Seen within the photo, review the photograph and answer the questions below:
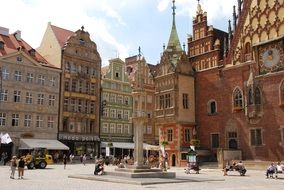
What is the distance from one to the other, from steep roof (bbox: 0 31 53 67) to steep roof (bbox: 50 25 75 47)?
13.0 feet

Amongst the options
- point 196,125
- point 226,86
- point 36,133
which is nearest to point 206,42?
point 226,86

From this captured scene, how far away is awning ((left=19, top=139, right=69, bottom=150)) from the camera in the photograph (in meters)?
48.2

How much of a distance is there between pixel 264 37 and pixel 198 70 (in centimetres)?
959

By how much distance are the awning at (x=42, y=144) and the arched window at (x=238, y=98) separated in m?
24.8

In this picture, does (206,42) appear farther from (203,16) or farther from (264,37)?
(264,37)

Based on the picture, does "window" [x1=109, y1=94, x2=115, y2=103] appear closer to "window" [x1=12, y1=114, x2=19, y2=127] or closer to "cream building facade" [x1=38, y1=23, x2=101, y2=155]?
"cream building facade" [x1=38, y1=23, x2=101, y2=155]

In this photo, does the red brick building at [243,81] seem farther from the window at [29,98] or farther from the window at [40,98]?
the window at [29,98]

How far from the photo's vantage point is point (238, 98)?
Answer: 131ft

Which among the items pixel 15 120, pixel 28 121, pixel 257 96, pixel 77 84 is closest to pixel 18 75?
pixel 15 120

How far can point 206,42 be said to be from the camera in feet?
146

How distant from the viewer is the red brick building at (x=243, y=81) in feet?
119

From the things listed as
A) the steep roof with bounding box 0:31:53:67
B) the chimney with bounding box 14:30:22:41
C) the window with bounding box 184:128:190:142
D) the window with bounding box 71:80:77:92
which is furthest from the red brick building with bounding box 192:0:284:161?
the chimney with bounding box 14:30:22:41

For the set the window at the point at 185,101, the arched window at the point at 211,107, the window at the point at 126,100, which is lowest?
the arched window at the point at 211,107

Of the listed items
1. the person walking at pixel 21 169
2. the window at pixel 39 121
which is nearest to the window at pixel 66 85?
the window at pixel 39 121
